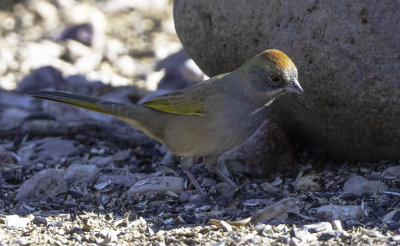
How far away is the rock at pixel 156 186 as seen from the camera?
16.5ft

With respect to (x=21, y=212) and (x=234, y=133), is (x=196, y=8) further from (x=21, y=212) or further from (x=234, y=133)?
(x=21, y=212)

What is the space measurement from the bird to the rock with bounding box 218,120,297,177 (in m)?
0.23

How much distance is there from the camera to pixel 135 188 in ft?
16.6

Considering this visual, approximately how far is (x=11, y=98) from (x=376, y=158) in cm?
472

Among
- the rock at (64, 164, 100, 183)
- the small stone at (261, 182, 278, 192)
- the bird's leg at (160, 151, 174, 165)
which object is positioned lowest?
the small stone at (261, 182, 278, 192)

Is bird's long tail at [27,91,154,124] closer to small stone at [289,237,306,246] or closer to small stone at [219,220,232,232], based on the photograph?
small stone at [219,220,232,232]

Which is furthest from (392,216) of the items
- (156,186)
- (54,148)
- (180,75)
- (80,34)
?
(80,34)

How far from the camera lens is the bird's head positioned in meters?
4.65

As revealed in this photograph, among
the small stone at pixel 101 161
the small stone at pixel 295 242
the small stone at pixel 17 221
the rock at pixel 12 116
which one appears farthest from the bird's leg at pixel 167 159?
the small stone at pixel 295 242

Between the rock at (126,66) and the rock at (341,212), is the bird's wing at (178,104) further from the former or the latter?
the rock at (126,66)

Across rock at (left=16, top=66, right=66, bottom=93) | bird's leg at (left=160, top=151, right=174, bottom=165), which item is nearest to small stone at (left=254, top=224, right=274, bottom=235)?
bird's leg at (left=160, top=151, right=174, bottom=165)

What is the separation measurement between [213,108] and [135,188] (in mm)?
907

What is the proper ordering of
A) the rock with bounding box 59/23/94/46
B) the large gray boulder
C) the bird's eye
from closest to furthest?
the large gray boulder → the bird's eye → the rock with bounding box 59/23/94/46

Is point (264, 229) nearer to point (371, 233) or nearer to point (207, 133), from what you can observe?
point (371, 233)
